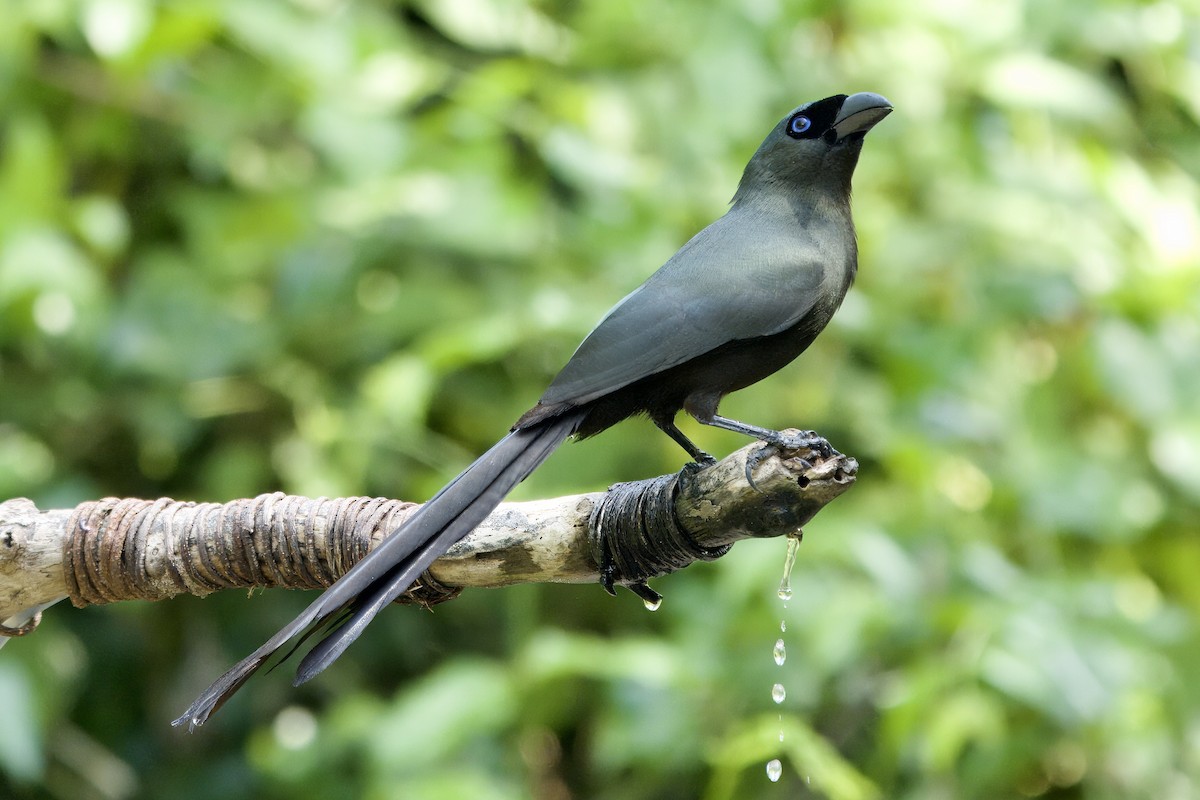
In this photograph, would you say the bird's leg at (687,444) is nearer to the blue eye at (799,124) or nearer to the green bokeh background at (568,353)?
the blue eye at (799,124)

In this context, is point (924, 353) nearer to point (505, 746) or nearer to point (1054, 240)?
point (1054, 240)

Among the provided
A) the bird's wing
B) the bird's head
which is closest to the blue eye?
the bird's head

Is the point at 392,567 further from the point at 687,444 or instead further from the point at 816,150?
the point at 816,150

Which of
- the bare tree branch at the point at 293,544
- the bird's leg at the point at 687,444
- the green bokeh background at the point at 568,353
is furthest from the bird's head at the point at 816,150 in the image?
the green bokeh background at the point at 568,353

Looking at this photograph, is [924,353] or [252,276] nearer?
[924,353]

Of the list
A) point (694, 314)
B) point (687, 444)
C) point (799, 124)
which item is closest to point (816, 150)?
point (799, 124)

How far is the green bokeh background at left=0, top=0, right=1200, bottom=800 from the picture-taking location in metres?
3.09

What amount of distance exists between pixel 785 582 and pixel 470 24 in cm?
198

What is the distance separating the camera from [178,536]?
6.73 ft

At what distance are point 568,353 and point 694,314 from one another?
1.38 metres

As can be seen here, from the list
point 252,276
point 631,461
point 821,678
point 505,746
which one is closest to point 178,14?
point 252,276

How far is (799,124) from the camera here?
7.69 feet

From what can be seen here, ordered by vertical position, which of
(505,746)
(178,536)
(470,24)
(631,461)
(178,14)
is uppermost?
(178,14)

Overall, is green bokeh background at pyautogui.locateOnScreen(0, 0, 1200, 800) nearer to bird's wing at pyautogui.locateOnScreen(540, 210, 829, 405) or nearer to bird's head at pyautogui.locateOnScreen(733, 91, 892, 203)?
bird's head at pyautogui.locateOnScreen(733, 91, 892, 203)
